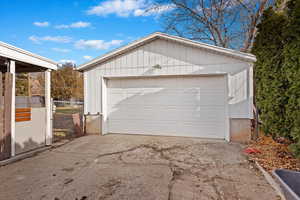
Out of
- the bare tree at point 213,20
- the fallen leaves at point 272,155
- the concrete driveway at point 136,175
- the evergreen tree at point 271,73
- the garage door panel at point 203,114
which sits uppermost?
the bare tree at point 213,20

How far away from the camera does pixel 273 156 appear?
3.88m

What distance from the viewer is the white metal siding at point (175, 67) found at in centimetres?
529

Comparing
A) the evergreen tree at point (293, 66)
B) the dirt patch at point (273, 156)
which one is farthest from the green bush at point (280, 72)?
the dirt patch at point (273, 156)

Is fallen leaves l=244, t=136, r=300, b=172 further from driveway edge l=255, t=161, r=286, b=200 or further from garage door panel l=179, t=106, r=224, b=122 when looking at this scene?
garage door panel l=179, t=106, r=224, b=122

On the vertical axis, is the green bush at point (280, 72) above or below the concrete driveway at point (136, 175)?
above

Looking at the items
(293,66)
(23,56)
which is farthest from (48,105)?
(293,66)

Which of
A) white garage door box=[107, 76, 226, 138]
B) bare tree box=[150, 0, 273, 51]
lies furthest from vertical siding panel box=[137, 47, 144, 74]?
bare tree box=[150, 0, 273, 51]

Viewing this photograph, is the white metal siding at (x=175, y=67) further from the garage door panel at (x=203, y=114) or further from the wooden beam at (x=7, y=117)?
the wooden beam at (x=7, y=117)

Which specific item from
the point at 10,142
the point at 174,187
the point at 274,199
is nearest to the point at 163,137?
the point at 174,187

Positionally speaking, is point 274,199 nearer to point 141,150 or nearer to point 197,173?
point 197,173

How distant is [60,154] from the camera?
14.2ft

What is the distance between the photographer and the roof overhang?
519cm

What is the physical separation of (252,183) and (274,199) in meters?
0.45

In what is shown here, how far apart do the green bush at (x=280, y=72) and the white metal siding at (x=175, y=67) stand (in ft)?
1.72
